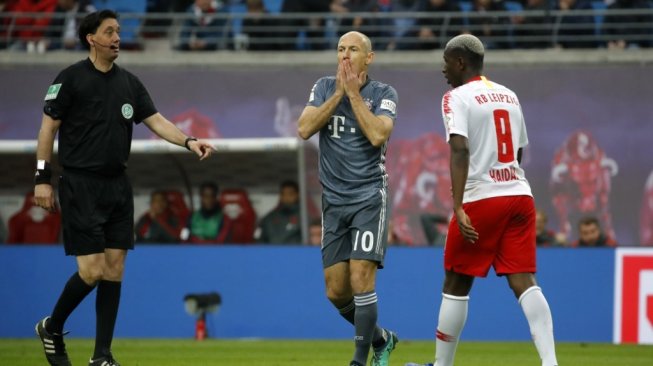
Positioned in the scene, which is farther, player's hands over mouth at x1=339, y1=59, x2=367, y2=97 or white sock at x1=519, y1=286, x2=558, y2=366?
player's hands over mouth at x1=339, y1=59, x2=367, y2=97

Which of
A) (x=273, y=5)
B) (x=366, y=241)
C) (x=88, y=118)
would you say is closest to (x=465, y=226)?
(x=366, y=241)

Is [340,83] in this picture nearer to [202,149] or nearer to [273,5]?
[202,149]

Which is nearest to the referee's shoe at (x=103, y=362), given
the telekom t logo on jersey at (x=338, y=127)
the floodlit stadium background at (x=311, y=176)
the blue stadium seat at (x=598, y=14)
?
the telekom t logo on jersey at (x=338, y=127)

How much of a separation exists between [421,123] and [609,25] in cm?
319

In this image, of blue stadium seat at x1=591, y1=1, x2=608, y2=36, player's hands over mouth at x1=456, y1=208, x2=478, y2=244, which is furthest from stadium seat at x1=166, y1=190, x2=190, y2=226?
player's hands over mouth at x1=456, y1=208, x2=478, y2=244

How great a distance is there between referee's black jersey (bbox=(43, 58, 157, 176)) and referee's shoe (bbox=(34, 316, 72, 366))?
1.18 m

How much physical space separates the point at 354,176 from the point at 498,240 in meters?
1.16

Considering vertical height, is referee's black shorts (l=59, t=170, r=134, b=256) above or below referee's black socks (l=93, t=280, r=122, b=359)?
above

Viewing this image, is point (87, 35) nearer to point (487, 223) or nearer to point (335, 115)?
point (335, 115)

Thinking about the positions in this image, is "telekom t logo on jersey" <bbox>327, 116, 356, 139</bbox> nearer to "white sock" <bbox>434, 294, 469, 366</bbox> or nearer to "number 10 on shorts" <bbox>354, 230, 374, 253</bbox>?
"number 10 on shorts" <bbox>354, 230, 374, 253</bbox>

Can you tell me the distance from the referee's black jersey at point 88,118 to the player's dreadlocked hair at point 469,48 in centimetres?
246

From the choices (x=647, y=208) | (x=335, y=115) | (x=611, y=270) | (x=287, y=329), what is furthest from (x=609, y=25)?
(x=335, y=115)

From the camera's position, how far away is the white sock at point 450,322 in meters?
8.65

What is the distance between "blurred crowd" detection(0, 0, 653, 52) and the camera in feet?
65.4
